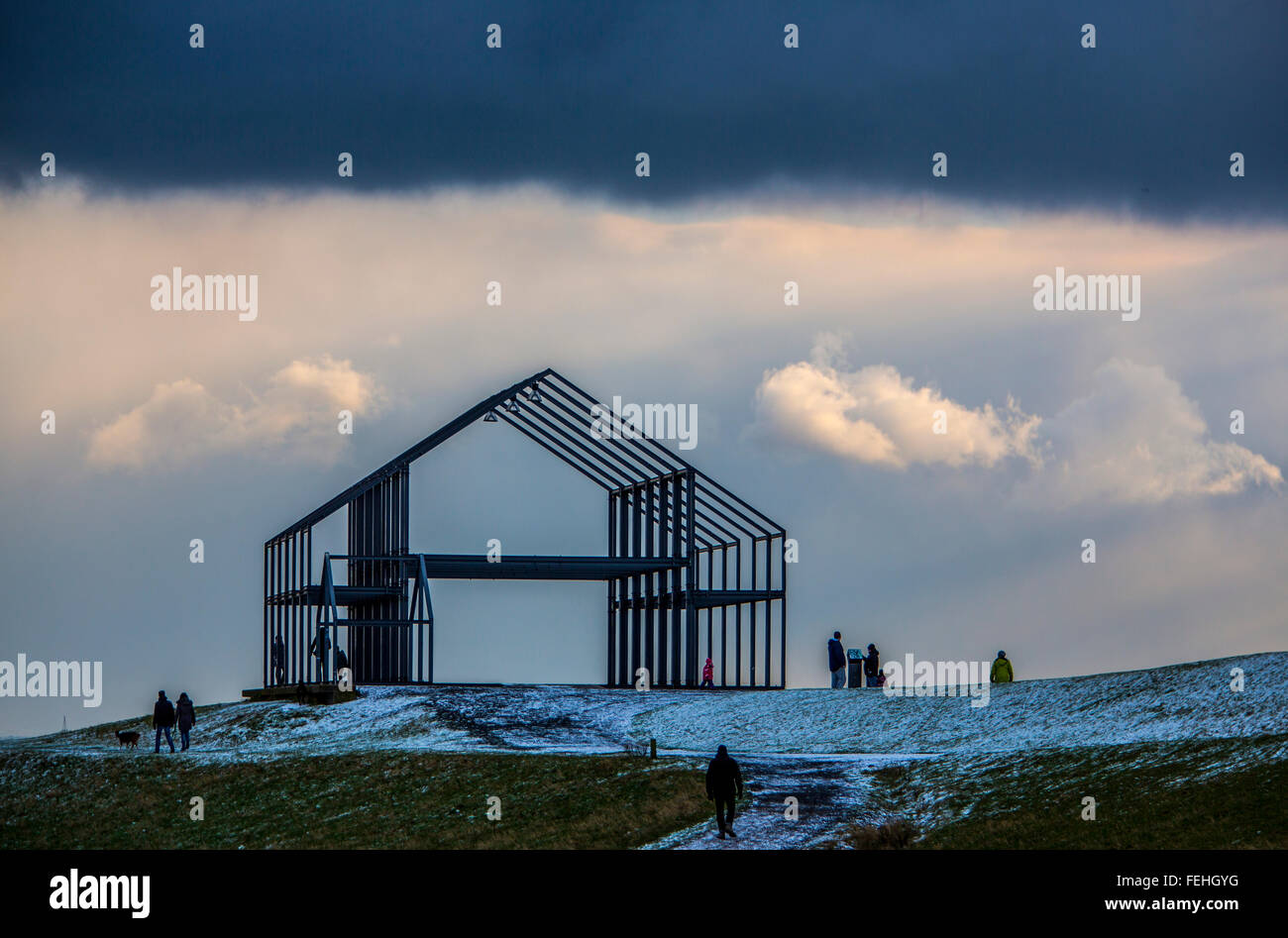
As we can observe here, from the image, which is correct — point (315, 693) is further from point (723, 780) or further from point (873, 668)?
point (723, 780)

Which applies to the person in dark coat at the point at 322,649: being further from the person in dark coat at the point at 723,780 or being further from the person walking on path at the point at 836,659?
the person in dark coat at the point at 723,780

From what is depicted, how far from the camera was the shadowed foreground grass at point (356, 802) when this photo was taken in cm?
2823

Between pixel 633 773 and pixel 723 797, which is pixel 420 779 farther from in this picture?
pixel 723 797

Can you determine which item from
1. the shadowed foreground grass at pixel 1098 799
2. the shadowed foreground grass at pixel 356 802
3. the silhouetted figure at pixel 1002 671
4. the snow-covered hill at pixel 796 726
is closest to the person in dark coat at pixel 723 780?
the snow-covered hill at pixel 796 726

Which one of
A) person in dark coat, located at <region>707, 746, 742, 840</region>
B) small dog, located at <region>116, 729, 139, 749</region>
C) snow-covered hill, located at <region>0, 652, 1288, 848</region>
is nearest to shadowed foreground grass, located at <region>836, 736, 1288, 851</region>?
snow-covered hill, located at <region>0, 652, 1288, 848</region>

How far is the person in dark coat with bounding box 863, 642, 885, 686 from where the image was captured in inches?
1806

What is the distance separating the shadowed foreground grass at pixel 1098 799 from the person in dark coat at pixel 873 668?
1444cm

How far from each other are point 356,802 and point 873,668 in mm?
18239

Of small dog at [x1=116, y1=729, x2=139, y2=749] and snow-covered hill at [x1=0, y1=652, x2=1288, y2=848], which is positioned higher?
snow-covered hill at [x1=0, y1=652, x2=1288, y2=848]

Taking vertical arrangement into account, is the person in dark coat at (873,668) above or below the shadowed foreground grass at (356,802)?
above

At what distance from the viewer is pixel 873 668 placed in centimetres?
4588

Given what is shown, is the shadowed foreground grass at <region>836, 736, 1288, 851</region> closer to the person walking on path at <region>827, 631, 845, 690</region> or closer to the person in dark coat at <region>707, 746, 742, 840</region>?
the person in dark coat at <region>707, 746, 742, 840</region>

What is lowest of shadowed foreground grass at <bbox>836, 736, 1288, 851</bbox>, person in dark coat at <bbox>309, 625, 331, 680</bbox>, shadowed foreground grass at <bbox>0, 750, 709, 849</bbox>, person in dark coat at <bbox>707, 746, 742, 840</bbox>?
shadowed foreground grass at <bbox>0, 750, 709, 849</bbox>

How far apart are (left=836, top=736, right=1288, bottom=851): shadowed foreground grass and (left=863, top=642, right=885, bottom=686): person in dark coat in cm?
1444
